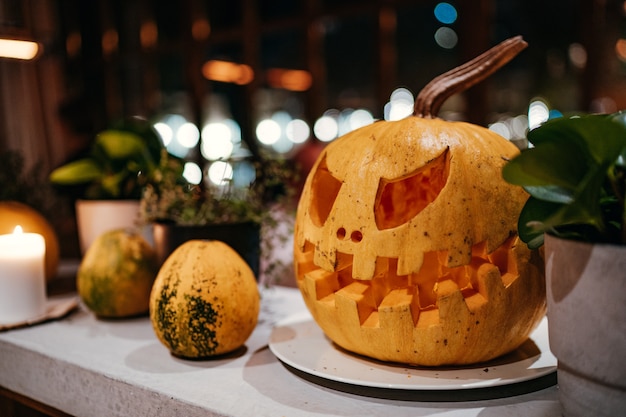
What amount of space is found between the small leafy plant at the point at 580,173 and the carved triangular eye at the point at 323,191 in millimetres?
333

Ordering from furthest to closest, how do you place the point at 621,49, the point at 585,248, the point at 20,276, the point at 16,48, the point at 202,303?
the point at 621,49 < the point at 16,48 < the point at 20,276 < the point at 202,303 < the point at 585,248

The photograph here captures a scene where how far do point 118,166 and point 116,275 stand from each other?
365 millimetres

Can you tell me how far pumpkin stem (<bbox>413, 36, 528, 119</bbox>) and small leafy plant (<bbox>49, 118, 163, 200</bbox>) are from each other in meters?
0.67

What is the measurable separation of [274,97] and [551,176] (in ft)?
12.5

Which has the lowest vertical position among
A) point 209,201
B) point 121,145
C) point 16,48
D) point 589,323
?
point 589,323

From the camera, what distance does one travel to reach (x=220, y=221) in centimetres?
109

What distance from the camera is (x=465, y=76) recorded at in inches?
33.6

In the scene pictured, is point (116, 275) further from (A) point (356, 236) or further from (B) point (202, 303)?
(A) point (356, 236)

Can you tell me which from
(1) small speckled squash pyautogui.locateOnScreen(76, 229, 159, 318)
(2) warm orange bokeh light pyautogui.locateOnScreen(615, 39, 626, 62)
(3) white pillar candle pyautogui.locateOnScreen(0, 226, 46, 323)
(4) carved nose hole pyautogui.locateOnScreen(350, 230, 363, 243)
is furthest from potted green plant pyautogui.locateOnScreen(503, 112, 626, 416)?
(2) warm orange bokeh light pyautogui.locateOnScreen(615, 39, 626, 62)

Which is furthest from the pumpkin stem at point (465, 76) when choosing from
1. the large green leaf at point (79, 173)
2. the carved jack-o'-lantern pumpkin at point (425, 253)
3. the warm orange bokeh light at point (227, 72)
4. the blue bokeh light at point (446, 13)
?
the warm orange bokeh light at point (227, 72)

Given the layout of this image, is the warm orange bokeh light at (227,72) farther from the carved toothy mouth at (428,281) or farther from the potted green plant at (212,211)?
the carved toothy mouth at (428,281)

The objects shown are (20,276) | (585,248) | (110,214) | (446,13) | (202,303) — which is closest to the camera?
(585,248)

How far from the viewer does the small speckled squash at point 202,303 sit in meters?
0.83

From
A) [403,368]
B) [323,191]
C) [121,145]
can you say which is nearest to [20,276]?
[121,145]
